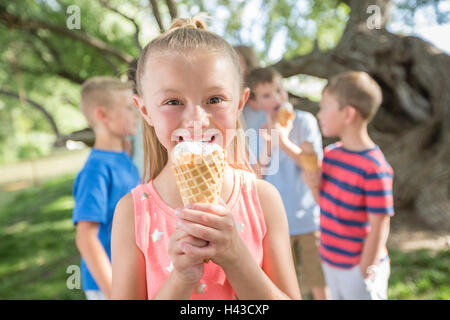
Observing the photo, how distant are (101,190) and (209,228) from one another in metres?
1.15

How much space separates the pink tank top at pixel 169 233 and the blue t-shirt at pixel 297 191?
1708 millimetres

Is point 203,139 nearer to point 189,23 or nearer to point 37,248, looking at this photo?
point 189,23

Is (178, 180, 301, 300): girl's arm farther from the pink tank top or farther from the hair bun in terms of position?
the hair bun

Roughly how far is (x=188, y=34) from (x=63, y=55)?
24.7 feet

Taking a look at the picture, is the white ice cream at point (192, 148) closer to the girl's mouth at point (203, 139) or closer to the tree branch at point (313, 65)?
the girl's mouth at point (203, 139)

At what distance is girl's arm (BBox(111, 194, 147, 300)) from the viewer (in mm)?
1126


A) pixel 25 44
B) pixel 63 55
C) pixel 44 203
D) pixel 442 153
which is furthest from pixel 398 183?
pixel 44 203

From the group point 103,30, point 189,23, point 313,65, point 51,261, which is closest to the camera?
point 189,23

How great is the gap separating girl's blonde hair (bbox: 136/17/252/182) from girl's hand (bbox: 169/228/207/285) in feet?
1.49

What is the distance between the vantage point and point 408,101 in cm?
570

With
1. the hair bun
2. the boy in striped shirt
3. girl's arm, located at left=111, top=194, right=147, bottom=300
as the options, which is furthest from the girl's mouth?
the boy in striped shirt

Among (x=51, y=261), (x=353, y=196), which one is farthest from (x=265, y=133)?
(x=51, y=261)
